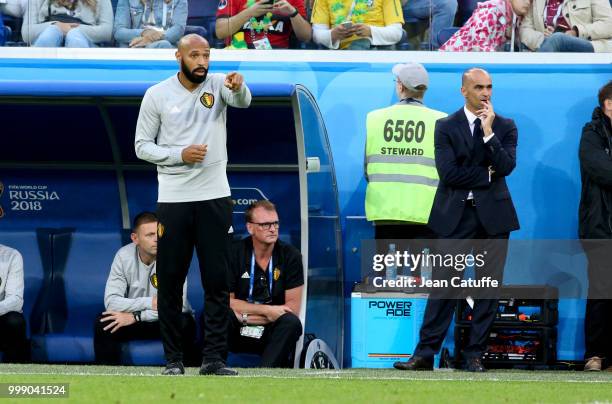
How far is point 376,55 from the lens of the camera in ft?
38.1

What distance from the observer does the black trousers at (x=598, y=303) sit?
10227 millimetres

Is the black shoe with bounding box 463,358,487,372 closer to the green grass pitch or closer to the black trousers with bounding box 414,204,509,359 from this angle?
the black trousers with bounding box 414,204,509,359

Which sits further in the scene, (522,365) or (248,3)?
(248,3)

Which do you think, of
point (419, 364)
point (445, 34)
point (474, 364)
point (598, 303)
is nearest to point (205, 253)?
point (419, 364)

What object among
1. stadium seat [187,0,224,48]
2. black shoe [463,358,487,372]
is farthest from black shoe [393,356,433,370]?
stadium seat [187,0,224,48]

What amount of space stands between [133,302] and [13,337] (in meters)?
0.93

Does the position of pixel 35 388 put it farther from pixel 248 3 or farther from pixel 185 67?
pixel 248 3

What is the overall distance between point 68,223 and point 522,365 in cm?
385

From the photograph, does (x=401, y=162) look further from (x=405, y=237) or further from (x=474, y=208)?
(x=474, y=208)

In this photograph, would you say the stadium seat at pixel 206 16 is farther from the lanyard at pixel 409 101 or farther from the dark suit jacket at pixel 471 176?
the dark suit jacket at pixel 471 176

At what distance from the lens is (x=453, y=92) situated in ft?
37.6

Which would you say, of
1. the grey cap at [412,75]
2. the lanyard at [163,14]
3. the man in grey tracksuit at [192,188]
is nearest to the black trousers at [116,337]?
the man in grey tracksuit at [192,188]

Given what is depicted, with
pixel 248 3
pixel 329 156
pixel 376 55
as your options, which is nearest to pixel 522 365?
pixel 329 156

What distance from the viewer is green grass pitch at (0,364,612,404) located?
6.72m
